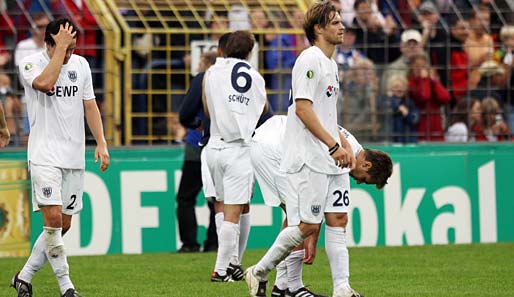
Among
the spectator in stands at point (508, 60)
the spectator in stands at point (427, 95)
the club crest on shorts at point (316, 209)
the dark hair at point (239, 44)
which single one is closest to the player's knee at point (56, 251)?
the club crest on shorts at point (316, 209)

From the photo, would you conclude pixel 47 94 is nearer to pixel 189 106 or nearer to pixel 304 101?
pixel 304 101

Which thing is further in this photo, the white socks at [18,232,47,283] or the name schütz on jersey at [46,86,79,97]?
the white socks at [18,232,47,283]

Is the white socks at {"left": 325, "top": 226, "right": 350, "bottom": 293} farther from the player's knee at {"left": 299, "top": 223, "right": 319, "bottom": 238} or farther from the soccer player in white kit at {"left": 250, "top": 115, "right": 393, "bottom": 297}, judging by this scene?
Result: the soccer player in white kit at {"left": 250, "top": 115, "right": 393, "bottom": 297}

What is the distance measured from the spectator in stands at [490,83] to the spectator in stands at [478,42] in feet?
0.20

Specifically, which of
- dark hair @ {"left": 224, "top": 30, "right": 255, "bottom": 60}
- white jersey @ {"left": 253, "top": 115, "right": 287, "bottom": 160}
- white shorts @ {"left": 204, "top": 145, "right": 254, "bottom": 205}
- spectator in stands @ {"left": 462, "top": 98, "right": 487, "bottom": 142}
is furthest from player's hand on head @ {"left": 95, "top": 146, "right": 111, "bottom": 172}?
spectator in stands @ {"left": 462, "top": 98, "right": 487, "bottom": 142}

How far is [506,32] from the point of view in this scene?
1684 centimetres

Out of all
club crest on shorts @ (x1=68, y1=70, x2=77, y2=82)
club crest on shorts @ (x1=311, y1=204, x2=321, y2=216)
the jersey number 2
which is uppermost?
club crest on shorts @ (x1=68, y1=70, x2=77, y2=82)

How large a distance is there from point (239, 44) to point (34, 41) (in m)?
4.60

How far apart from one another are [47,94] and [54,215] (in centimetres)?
88

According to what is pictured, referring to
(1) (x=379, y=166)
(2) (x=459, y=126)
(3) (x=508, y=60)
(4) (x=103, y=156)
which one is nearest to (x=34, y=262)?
(4) (x=103, y=156)

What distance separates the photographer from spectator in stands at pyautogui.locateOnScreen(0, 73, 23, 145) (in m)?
15.5

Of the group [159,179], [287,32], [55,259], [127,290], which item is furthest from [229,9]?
[55,259]

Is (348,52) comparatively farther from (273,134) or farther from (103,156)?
(103,156)

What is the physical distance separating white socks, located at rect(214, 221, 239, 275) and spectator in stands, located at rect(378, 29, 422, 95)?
5462mm
